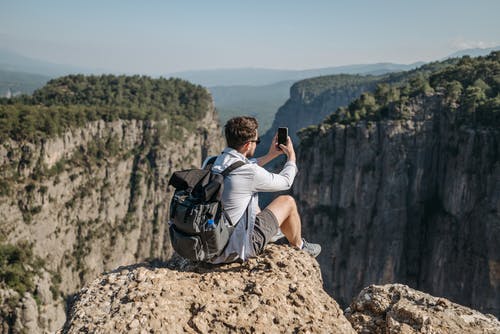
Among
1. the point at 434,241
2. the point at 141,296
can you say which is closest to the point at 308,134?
the point at 434,241

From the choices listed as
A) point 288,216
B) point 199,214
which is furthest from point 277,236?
point 199,214

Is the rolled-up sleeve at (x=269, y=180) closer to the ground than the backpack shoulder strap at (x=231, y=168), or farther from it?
closer to the ground

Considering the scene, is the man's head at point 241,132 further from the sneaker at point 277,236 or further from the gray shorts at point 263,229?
the sneaker at point 277,236

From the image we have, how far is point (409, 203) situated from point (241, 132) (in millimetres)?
47708

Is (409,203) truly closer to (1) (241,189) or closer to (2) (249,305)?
(1) (241,189)

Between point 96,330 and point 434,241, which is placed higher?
point 96,330

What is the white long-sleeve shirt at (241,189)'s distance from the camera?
7219 millimetres

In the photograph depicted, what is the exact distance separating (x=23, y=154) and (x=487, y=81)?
62.1 meters

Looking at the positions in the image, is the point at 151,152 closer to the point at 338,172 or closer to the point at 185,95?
Answer: the point at 185,95

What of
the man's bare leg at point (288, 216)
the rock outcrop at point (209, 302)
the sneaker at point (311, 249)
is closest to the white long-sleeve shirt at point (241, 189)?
the rock outcrop at point (209, 302)

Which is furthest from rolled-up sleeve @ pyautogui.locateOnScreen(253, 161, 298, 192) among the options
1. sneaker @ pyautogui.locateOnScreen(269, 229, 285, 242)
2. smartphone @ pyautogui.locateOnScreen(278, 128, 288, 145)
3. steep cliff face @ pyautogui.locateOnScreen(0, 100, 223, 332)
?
steep cliff face @ pyautogui.locateOnScreen(0, 100, 223, 332)

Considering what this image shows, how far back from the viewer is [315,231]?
2181 inches

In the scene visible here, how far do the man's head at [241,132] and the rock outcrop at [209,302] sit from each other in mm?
2260

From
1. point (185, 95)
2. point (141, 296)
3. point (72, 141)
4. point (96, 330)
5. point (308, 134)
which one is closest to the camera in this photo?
point (96, 330)
